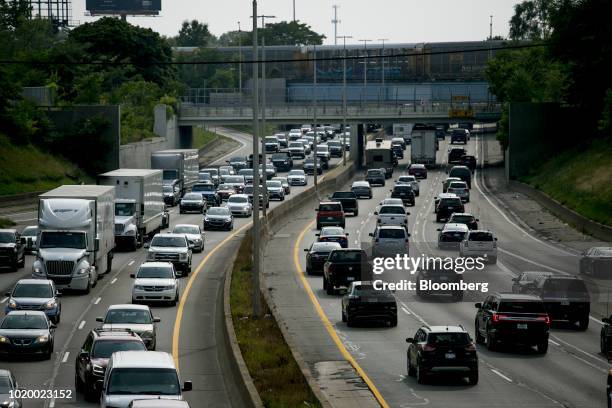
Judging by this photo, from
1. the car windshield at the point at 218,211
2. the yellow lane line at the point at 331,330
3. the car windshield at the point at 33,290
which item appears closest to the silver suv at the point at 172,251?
the yellow lane line at the point at 331,330

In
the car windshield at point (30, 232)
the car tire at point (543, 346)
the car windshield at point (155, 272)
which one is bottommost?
the car tire at point (543, 346)

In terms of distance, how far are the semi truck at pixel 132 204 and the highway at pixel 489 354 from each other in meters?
6.85

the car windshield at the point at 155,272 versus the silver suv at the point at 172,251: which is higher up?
the car windshield at the point at 155,272

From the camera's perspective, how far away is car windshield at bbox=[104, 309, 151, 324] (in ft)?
113

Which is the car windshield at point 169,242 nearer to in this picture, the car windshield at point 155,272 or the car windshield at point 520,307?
the car windshield at point 155,272

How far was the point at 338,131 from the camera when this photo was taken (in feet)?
653

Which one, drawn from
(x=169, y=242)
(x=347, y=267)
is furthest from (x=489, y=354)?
(x=169, y=242)

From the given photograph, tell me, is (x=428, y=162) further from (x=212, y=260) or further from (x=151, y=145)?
(x=212, y=260)

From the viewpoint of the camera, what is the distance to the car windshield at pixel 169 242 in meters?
56.2

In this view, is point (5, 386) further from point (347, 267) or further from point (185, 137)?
point (185, 137)

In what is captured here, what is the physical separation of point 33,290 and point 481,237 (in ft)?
77.7

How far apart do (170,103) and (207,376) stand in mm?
110998

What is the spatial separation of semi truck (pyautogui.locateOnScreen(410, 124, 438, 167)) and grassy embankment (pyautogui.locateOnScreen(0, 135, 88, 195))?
37.3 metres

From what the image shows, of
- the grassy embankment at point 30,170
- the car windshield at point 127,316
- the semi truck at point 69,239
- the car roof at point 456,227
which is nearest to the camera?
the car windshield at point 127,316
